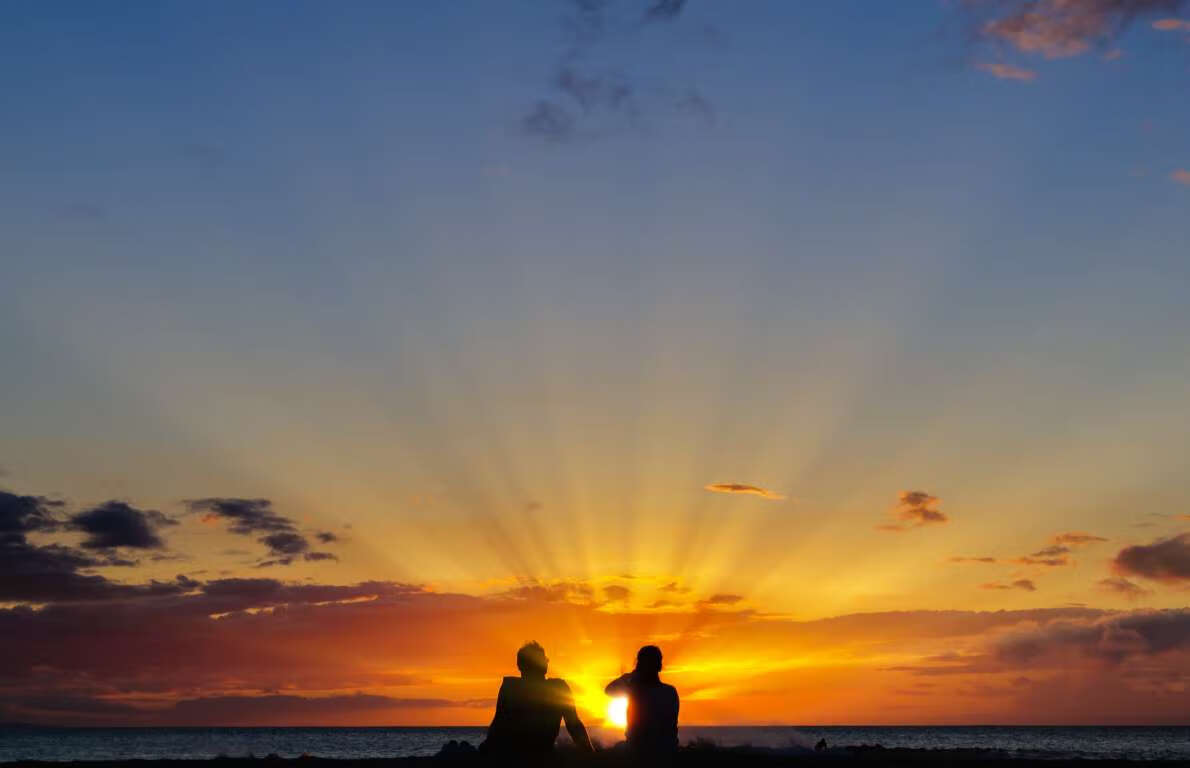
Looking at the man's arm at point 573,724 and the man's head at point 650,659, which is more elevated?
the man's head at point 650,659

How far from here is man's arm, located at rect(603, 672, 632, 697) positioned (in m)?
13.0

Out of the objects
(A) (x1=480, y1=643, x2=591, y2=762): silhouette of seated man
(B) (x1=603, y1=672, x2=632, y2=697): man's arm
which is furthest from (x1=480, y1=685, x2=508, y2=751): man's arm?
(B) (x1=603, y1=672, x2=632, y2=697): man's arm

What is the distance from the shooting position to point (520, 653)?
12.4 m

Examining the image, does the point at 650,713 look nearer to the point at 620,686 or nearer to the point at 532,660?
the point at 620,686

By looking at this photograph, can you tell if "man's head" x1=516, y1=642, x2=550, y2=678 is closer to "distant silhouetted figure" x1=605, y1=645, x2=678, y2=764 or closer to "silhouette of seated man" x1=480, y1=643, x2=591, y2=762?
"silhouette of seated man" x1=480, y1=643, x2=591, y2=762

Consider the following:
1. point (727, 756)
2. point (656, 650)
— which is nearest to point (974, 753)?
point (727, 756)

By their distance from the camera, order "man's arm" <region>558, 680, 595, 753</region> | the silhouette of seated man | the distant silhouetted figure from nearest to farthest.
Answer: "man's arm" <region>558, 680, 595, 753</region>, the silhouette of seated man, the distant silhouetted figure

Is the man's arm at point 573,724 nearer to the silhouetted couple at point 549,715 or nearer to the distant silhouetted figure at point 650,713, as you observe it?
the silhouetted couple at point 549,715

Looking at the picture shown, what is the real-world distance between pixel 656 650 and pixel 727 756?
14942 millimetres

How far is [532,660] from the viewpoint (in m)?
12.3

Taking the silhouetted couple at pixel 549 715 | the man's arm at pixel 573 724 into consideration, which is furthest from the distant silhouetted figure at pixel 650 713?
the man's arm at pixel 573 724

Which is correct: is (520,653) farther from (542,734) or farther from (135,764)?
(135,764)

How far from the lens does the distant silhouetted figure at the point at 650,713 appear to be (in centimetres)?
1273

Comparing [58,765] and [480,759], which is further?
[58,765]
